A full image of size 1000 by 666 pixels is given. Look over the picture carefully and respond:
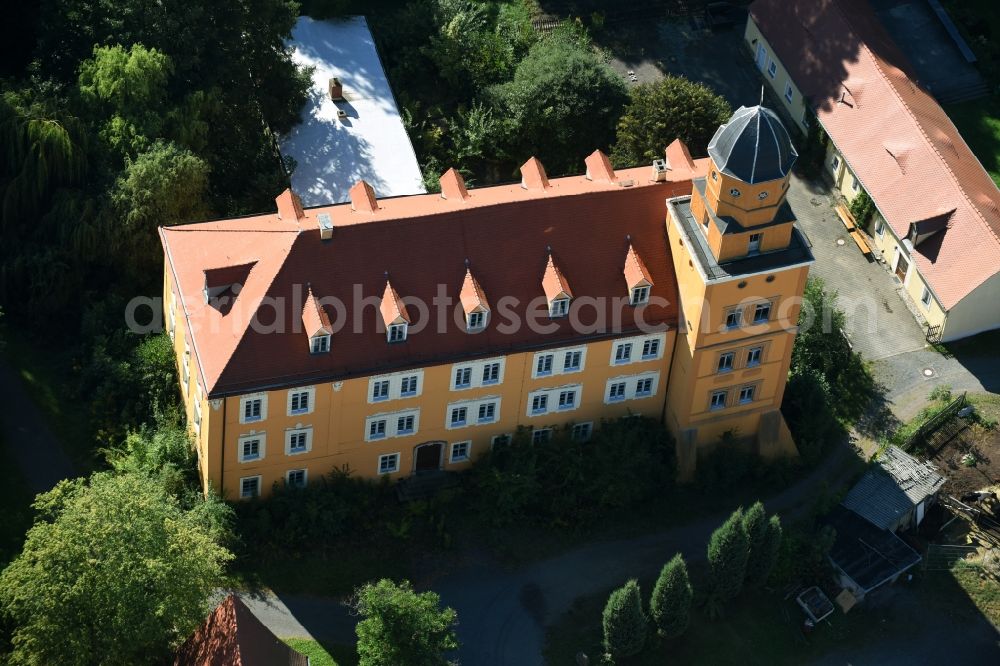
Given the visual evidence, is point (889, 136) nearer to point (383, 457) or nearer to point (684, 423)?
point (684, 423)

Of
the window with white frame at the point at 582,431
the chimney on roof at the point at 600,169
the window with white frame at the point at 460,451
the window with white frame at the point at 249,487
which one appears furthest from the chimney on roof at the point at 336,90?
the window with white frame at the point at 249,487

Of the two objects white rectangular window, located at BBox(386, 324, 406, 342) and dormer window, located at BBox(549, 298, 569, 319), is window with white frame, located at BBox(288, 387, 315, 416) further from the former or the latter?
dormer window, located at BBox(549, 298, 569, 319)

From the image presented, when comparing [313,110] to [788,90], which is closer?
[313,110]

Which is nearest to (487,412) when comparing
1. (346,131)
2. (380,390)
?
(380,390)

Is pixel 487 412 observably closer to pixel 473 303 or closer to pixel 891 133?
pixel 473 303

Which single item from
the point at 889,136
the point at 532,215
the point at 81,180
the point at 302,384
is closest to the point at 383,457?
the point at 302,384
